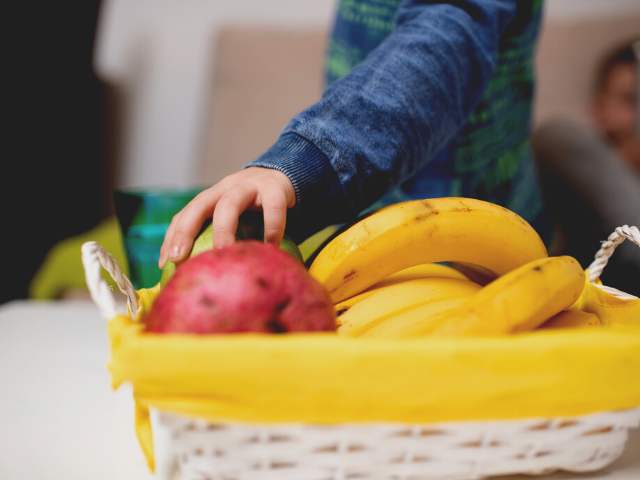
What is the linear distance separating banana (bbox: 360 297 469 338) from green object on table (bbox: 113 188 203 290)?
33cm

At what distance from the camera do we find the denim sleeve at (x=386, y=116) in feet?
1.45

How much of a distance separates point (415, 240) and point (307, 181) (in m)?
0.12

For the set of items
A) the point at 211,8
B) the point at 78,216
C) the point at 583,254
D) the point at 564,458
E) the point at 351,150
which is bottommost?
the point at 78,216

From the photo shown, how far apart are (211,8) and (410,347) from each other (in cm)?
184

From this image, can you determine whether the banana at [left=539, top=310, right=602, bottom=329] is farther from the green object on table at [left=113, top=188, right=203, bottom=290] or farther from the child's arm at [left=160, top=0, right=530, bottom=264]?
the green object on table at [left=113, top=188, right=203, bottom=290]

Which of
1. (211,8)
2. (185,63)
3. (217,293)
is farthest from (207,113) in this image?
(217,293)

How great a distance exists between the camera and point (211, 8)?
1.71 metres

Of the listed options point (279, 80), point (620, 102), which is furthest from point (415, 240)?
point (620, 102)

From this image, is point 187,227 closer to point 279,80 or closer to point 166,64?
point 279,80

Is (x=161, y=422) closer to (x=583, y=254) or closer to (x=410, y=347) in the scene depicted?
(x=410, y=347)

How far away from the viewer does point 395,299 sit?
395 mm

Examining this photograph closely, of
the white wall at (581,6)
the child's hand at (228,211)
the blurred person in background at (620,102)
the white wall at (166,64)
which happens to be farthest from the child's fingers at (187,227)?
the white wall at (581,6)

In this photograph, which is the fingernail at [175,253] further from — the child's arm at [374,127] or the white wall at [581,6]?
the white wall at [581,6]

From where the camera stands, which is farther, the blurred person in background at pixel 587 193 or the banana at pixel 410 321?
the blurred person in background at pixel 587 193
